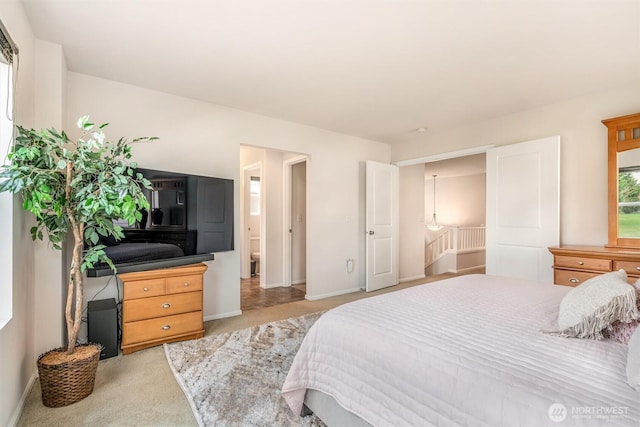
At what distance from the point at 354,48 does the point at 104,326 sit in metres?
2.93

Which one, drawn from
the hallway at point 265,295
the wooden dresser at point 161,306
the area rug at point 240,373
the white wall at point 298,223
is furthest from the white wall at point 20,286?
the white wall at point 298,223

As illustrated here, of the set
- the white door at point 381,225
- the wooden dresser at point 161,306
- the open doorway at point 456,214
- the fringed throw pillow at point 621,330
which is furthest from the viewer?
the open doorway at point 456,214

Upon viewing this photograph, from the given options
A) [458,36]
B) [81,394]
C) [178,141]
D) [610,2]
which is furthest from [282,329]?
[610,2]

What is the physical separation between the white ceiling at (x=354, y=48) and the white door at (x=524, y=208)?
0.58 m

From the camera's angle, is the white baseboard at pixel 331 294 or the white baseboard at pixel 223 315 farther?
the white baseboard at pixel 331 294

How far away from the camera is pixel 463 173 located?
8336 mm

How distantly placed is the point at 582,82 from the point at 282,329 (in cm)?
372

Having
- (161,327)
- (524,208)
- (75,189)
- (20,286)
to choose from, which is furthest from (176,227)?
(524,208)

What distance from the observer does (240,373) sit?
2215 mm

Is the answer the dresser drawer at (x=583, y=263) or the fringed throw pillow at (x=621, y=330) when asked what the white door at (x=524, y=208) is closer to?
the dresser drawer at (x=583, y=263)

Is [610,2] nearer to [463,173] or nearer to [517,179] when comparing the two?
[517,179]

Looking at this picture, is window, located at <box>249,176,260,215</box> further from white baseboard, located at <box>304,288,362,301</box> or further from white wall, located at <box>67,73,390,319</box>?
white baseboard, located at <box>304,288,362,301</box>

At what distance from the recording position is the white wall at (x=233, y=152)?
9.60 feet

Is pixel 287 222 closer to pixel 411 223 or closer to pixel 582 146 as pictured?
pixel 411 223
